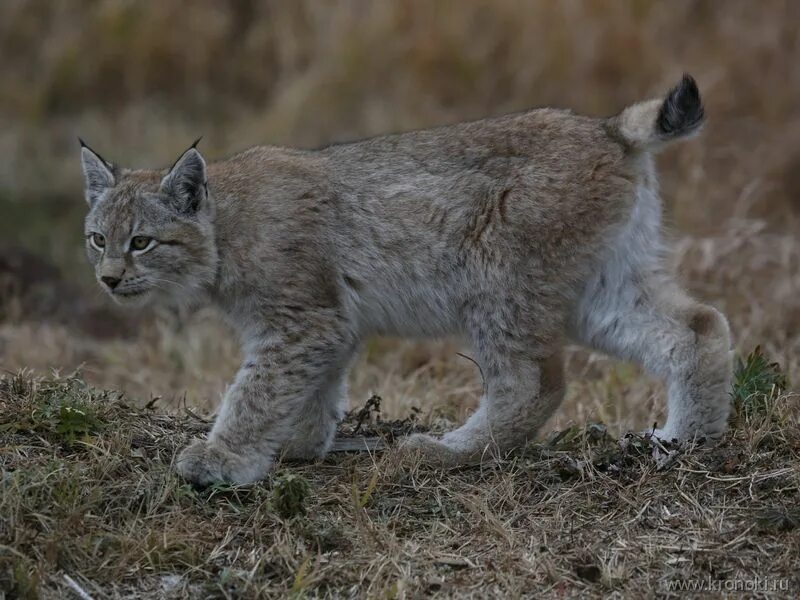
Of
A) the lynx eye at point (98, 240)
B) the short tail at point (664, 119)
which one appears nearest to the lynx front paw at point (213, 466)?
the lynx eye at point (98, 240)

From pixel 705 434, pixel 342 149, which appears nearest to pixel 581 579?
pixel 705 434

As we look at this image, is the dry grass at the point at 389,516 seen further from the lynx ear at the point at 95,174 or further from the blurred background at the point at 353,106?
the blurred background at the point at 353,106

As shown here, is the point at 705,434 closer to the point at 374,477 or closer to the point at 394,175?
the point at 374,477

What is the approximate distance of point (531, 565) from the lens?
13.7 feet

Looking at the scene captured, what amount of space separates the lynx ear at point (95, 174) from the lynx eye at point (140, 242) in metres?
0.40

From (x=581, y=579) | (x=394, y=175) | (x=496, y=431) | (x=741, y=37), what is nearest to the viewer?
(x=581, y=579)

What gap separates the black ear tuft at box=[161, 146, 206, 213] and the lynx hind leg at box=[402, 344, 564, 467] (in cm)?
138

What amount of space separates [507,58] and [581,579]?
8155mm

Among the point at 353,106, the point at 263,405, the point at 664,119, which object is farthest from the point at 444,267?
the point at 353,106

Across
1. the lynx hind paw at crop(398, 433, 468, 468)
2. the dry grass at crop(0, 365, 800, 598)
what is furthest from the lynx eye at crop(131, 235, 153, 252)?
the lynx hind paw at crop(398, 433, 468, 468)

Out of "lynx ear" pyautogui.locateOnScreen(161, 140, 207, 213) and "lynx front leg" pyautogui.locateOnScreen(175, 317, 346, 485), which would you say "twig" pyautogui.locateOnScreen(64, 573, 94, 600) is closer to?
"lynx front leg" pyautogui.locateOnScreen(175, 317, 346, 485)

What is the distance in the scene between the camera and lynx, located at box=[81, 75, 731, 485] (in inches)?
202

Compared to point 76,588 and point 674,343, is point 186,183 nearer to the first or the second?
point 76,588

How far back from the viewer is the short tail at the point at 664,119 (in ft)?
16.8
